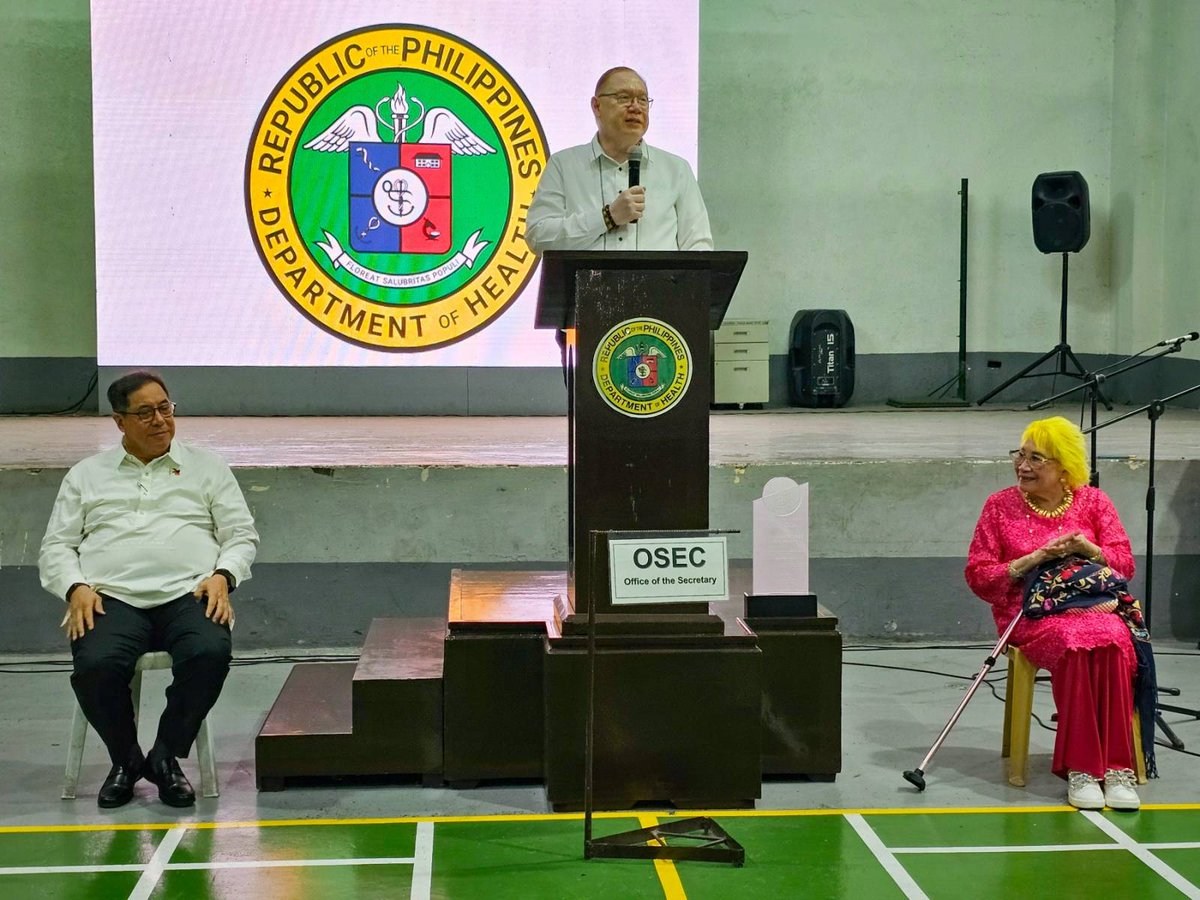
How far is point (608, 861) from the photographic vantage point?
11.7 feet

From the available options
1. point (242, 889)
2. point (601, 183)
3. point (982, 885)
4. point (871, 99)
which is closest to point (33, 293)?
point (871, 99)

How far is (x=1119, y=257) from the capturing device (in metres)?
10.7

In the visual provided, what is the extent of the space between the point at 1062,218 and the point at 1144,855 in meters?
7.18

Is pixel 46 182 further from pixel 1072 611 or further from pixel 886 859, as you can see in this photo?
pixel 886 859

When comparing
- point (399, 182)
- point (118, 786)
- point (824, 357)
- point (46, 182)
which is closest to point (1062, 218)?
point (824, 357)

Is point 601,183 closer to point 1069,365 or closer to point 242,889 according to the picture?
point 242,889

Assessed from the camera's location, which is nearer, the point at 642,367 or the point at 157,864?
the point at 157,864

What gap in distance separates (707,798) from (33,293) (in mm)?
7686

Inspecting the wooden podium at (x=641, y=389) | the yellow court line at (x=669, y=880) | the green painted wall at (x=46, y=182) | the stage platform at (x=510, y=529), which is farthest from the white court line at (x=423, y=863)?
the green painted wall at (x=46, y=182)

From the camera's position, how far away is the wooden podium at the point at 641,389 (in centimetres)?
389

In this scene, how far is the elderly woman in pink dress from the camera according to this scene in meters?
4.02

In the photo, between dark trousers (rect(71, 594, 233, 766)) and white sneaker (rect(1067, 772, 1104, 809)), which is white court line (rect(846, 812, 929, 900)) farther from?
dark trousers (rect(71, 594, 233, 766))

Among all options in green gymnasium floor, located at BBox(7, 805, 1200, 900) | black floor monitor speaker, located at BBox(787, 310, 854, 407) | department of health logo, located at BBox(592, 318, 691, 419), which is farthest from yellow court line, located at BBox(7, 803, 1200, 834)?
black floor monitor speaker, located at BBox(787, 310, 854, 407)

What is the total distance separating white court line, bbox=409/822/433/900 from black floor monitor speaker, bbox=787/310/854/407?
6962 mm
